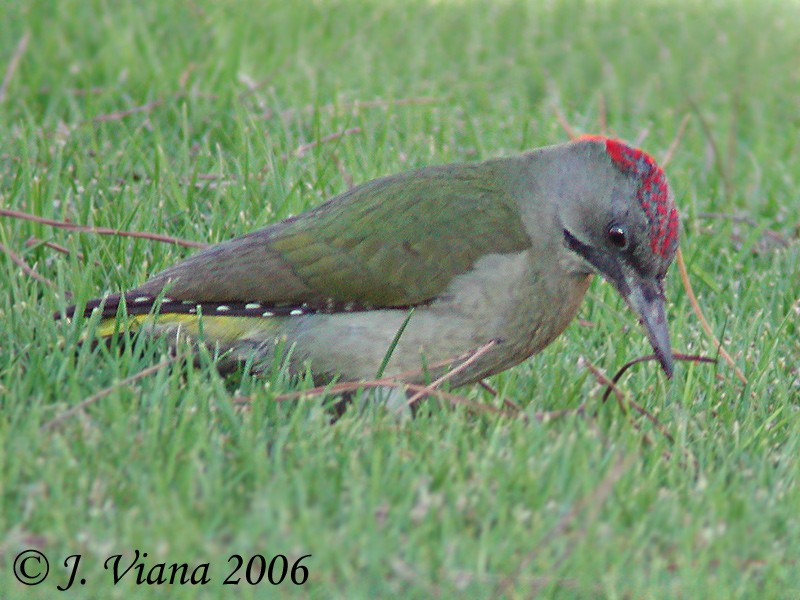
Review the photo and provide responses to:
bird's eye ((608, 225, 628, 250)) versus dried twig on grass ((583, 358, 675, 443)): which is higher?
bird's eye ((608, 225, 628, 250))

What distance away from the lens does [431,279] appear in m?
3.64

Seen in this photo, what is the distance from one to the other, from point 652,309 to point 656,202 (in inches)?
12.4

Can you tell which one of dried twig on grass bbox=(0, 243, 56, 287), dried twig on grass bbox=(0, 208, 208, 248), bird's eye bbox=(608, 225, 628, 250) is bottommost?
dried twig on grass bbox=(0, 243, 56, 287)

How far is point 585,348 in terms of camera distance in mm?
4262

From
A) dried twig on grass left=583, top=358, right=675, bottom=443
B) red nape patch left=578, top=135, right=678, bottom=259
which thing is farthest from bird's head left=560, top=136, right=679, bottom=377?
dried twig on grass left=583, top=358, right=675, bottom=443

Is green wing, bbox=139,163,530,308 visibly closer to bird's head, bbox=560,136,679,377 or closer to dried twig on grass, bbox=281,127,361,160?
bird's head, bbox=560,136,679,377

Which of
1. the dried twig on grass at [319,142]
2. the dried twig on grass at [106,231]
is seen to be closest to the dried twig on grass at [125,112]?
the dried twig on grass at [319,142]

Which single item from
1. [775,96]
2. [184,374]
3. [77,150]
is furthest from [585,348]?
[775,96]

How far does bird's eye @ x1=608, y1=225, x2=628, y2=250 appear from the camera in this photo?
359 cm

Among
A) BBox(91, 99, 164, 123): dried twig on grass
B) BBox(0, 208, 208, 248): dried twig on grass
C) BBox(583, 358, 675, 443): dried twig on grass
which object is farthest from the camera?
BBox(91, 99, 164, 123): dried twig on grass

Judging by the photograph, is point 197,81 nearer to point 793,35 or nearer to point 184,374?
point 184,374

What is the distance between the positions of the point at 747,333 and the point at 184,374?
1887 mm

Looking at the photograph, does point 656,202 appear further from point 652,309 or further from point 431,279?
point 431,279

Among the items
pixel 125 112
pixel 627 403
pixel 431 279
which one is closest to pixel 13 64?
pixel 125 112
